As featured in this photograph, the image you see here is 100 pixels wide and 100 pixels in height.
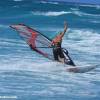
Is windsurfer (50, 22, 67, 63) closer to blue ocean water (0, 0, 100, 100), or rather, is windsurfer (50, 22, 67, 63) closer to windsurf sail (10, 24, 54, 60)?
blue ocean water (0, 0, 100, 100)

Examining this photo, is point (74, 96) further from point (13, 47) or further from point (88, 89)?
point (13, 47)

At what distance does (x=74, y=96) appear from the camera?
1608 cm

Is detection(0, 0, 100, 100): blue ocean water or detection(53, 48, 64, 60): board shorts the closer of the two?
detection(0, 0, 100, 100): blue ocean water

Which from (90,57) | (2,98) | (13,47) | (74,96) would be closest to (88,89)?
(74,96)

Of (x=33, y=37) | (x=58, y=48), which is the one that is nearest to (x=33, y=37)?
(x=33, y=37)

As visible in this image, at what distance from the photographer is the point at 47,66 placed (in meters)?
20.1

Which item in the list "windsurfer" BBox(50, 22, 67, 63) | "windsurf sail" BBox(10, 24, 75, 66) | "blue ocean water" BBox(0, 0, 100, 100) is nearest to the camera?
"blue ocean water" BBox(0, 0, 100, 100)

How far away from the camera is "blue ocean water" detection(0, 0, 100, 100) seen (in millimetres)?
16391

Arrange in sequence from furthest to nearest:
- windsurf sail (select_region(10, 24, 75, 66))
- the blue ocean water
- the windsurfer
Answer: windsurf sail (select_region(10, 24, 75, 66)) → the windsurfer → the blue ocean water

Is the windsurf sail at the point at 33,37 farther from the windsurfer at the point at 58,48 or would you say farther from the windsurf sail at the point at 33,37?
the windsurfer at the point at 58,48

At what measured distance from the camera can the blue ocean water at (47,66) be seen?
16.4m

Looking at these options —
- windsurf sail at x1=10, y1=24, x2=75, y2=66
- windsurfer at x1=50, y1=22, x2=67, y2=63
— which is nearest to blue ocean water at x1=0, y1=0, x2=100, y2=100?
windsurfer at x1=50, y1=22, x2=67, y2=63

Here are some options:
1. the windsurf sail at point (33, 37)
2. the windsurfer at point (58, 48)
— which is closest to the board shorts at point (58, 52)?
the windsurfer at point (58, 48)

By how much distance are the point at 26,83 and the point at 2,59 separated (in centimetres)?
413
